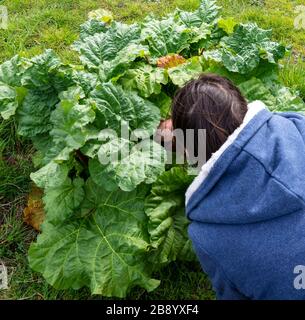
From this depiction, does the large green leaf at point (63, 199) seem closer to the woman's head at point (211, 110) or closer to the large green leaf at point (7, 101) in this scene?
the large green leaf at point (7, 101)

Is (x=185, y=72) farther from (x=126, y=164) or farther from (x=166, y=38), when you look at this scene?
(x=126, y=164)

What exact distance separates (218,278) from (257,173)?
50 cm

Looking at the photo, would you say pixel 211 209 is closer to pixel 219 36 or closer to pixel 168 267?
pixel 168 267

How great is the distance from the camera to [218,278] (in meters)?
1.87

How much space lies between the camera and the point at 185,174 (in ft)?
7.16

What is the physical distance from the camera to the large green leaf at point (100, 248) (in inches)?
85.9

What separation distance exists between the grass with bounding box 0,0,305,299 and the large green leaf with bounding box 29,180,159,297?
171mm

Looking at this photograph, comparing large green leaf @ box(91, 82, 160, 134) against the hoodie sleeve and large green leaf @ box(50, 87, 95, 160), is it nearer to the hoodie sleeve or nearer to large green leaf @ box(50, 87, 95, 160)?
large green leaf @ box(50, 87, 95, 160)

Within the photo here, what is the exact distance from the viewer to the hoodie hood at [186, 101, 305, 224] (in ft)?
5.12

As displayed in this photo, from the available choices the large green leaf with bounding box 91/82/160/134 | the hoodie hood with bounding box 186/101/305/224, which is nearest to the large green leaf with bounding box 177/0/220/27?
the large green leaf with bounding box 91/82/160/134

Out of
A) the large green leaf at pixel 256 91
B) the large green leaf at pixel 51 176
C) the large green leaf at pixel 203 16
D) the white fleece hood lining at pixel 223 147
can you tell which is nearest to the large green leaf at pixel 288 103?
the large green leaf at pixel 256 91

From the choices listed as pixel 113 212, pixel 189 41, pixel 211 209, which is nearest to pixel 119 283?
pixel 113 212

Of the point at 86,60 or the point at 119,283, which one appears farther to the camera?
the point at 86,60

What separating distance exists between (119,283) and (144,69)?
1.06 metres
